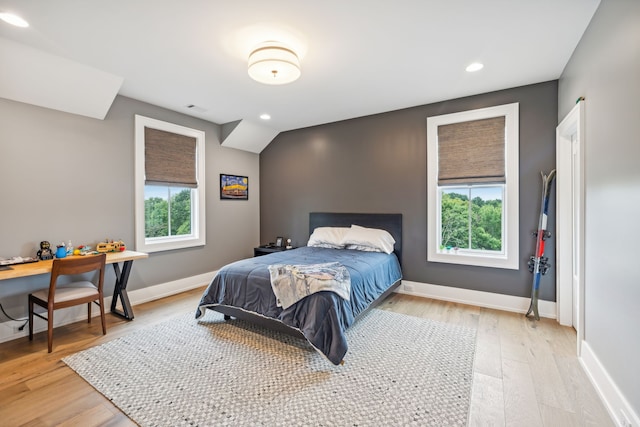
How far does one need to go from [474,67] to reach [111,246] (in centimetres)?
450

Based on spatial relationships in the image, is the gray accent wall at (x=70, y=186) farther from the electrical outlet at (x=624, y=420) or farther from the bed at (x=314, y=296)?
the electrical outlet at (x=624, y=420)

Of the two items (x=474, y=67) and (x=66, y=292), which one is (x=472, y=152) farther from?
(x=66, y=292)

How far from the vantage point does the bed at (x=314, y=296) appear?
2.32 meters

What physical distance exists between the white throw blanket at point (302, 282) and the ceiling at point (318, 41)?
2.02m

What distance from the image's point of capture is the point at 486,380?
2.11 metres

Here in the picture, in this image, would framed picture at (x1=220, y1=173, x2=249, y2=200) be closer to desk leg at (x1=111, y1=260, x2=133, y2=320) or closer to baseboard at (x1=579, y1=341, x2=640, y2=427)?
desk leg at (x1=111, y1=260, x2=133, y2=320)

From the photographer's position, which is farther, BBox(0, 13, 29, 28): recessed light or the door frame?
the door frame

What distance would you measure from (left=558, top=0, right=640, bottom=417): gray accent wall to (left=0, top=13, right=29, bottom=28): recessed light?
4.06 metres

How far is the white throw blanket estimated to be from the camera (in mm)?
2445

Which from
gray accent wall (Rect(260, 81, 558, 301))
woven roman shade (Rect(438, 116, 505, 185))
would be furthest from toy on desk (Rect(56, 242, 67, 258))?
woven roman shade (Rect(438, 116, 505, 185))

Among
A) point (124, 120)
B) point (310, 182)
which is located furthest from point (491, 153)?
point (124, 120)

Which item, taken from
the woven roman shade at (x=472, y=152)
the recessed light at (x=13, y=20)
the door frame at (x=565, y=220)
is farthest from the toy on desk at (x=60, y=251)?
the door frame at (x=565, y=220)

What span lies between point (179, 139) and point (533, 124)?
467 cm

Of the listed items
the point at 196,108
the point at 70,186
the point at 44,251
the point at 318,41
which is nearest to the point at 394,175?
the point at 318,41
